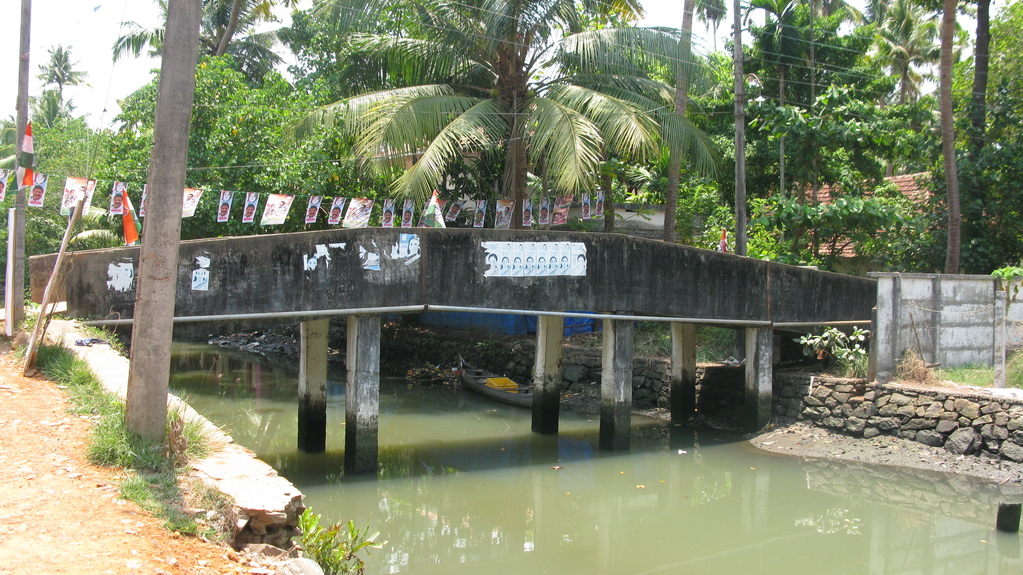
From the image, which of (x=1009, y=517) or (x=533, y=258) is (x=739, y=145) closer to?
(x=533, y=258)

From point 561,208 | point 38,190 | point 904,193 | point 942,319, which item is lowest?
Answer: point 942,319

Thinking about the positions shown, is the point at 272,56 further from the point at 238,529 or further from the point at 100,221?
the point at 238,529

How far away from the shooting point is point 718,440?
46.4 feet

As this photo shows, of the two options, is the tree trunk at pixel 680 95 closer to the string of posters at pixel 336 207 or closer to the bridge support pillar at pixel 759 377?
the string of posters at pixel 336 207

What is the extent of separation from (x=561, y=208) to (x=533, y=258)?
4.71 metres

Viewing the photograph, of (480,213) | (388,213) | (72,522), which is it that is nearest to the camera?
(72,522)

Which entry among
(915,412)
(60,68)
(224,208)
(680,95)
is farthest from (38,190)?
(60,68)

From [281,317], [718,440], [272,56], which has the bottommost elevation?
[718,440]

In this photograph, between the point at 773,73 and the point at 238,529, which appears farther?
the point at 773,73

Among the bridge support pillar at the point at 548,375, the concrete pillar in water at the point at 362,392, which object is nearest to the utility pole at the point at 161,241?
the concrete pillar in water at the point at 362,392

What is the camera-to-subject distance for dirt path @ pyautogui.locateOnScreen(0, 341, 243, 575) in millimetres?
4227

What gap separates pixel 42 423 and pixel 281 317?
3.96m

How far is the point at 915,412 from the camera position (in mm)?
12461

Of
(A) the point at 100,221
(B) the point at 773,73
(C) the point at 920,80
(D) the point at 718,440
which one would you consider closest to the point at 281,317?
(D) the point at 718,440
